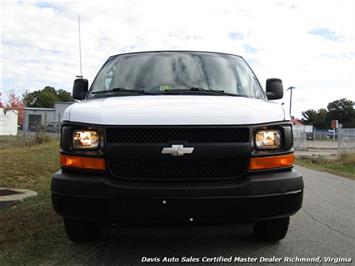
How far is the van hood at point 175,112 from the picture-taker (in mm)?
3768

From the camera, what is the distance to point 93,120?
3844 millimetres

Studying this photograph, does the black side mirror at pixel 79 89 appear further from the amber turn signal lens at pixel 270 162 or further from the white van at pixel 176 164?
the amber turn signal lens at pixel 270 162

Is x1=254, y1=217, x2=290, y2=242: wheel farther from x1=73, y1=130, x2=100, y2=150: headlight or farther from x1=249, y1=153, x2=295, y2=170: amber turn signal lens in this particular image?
x1=73, y1=130, x2=100, y2=150: headlight

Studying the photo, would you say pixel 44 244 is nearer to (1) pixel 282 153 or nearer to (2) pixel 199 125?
(2) pixel 199 125

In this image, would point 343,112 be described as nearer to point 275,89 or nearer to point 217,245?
point 275,89

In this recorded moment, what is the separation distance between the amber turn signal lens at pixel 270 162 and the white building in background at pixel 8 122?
49.3 metres

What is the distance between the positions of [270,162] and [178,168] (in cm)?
76

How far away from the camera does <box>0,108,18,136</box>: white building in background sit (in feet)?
167

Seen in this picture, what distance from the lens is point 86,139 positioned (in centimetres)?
387

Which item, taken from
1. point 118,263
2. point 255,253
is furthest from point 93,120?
point 255,253

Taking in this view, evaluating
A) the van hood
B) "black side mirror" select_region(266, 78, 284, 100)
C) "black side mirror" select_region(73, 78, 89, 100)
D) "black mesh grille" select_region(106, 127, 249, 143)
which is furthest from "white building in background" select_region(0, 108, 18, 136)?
"black mesh grille" select_region(106, 127, 249, 143)

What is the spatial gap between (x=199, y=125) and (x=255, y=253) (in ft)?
5.03

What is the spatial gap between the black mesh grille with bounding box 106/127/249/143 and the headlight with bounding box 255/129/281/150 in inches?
4.8

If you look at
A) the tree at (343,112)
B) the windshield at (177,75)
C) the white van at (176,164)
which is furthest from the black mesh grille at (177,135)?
the tree at (343,112)
